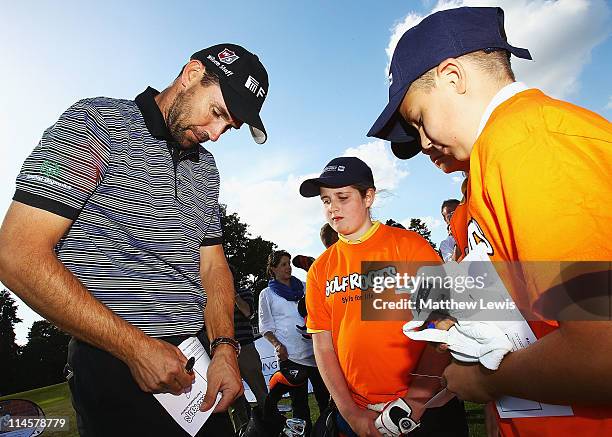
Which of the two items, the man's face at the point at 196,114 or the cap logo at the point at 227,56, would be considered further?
the cap logo at the point at 227,56

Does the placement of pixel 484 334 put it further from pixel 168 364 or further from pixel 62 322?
pixel 62 322

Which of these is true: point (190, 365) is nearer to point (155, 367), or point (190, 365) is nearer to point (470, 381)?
point (155, 367)

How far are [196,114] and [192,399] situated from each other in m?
1.59

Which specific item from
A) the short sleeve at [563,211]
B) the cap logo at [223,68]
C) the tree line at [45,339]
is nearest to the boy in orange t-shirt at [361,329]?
the cap logo at [223,68]

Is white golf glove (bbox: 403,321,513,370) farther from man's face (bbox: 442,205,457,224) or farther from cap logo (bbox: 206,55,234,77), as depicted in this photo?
man's face (bbox: 442,205,457,224)

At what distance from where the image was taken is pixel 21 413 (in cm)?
693

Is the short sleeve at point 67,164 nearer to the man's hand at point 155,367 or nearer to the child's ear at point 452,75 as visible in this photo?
the man's hand at point 155,367

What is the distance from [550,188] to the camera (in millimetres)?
950

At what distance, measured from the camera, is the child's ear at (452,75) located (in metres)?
1.45

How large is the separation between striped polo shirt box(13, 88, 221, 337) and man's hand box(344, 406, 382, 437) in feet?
3.99

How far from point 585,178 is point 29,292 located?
6.34 feet

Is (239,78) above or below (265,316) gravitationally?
above

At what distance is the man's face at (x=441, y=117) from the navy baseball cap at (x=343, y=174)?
170 centimetres

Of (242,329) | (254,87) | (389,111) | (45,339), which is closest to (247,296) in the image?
(242,329)
